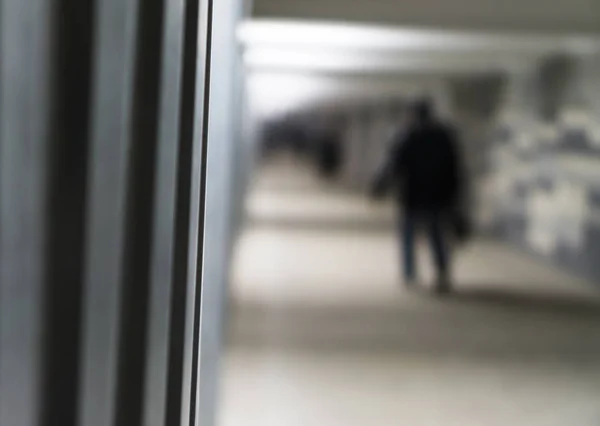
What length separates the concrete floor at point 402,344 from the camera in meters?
4.09

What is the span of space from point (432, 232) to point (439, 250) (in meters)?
0.20

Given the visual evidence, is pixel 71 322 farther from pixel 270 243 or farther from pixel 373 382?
pixel 270 243

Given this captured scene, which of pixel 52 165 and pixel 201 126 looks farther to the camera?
pixel 201 126

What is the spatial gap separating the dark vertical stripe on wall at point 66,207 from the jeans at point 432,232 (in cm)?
664

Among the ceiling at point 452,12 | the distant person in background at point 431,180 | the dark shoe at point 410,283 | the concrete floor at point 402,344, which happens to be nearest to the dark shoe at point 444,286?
the distant person in background at point 431,180

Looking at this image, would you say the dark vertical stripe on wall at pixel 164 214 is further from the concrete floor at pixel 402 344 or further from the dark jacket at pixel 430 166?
the dark jacket at pixel 430 166

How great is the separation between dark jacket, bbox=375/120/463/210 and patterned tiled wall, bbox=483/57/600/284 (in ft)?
5.31

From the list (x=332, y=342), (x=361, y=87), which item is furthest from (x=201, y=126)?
(x=361, y=87)

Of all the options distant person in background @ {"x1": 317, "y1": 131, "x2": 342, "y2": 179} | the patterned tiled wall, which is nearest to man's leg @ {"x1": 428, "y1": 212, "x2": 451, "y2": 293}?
the patterned tiled wall

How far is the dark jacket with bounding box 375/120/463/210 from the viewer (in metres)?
7.28

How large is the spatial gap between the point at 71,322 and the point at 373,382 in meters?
3.79

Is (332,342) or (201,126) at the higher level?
(201,126)

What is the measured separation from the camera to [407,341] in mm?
5527

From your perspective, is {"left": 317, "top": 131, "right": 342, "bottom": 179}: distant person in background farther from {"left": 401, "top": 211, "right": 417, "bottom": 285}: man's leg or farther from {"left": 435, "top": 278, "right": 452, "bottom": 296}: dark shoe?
{"left": 435, "top": 278, "right": 452, "bottom": 296}: dark shoe
